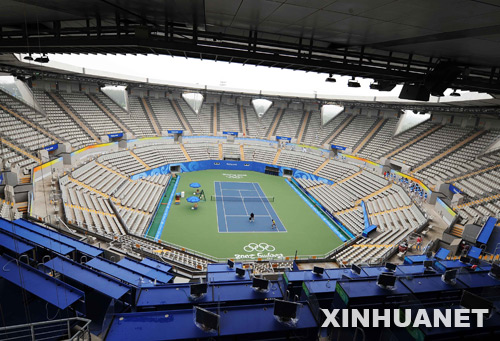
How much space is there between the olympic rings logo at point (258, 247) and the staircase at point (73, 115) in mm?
21158

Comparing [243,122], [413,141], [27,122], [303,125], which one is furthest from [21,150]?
[413,141]

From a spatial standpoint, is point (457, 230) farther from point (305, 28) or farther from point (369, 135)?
point (369, 135)

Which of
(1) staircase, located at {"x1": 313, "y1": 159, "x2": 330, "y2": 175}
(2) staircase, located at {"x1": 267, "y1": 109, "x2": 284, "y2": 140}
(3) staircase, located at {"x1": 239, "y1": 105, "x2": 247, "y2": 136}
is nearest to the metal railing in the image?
(1) staircase, located at {"x1": 313, "y1": 159, "x2": 330, "y2": 175}

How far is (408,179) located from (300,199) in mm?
10553

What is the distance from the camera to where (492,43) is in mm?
6234

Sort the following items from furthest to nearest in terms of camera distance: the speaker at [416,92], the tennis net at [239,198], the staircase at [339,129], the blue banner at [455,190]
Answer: the staircase at [339,129]
the tennis net at [239,198]
the blue banner at [455,190]
the speaker at [416,92]

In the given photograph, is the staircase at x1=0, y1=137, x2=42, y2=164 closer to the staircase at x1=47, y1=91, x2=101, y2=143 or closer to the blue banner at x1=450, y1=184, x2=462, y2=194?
the staircase at x1=47, y1=91, x2=101, y2=143

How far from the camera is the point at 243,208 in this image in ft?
80.9

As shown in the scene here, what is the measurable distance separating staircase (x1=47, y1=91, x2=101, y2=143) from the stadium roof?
881 inches

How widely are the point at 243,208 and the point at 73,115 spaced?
21529mm

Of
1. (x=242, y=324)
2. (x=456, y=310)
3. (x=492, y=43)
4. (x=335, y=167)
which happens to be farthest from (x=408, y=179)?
(x=242, y=324)

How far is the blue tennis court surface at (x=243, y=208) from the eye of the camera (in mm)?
21234

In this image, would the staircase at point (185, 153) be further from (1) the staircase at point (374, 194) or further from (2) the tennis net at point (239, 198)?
(1) the staircase at point (374, 194)

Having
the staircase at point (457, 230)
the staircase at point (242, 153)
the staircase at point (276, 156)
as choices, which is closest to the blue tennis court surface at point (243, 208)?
the staircase at point (276, 156)
